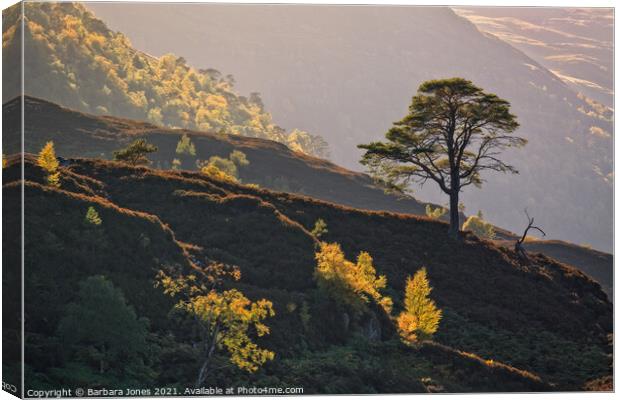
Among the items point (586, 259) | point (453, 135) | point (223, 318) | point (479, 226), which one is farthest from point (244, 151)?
point (223, 318)

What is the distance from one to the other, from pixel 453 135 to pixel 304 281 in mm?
14125

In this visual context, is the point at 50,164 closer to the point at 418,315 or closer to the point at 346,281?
the point at 346,281

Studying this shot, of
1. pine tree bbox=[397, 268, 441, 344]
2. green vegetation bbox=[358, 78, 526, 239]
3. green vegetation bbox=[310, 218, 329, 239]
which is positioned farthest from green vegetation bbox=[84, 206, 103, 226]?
green vegetation bbox=[358, 78, 526, 239]

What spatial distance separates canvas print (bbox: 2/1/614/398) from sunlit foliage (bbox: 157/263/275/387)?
12 centimetres

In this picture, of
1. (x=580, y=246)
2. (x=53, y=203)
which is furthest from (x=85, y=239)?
(x=580, y=246)

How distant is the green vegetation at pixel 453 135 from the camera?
60500mm

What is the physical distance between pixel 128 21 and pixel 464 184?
77.3 ft

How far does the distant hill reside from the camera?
85.7 metres

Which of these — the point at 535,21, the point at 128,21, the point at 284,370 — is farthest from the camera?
the point at 128,21

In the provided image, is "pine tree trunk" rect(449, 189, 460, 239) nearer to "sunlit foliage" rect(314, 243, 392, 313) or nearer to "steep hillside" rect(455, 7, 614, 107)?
"sunlit foliage" rect(314, 243, 392, 313)

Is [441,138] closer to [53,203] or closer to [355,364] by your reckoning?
[355,364]

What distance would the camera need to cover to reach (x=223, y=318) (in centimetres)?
4672

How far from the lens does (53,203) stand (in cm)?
4953

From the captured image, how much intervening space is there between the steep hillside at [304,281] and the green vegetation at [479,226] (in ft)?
53.4
